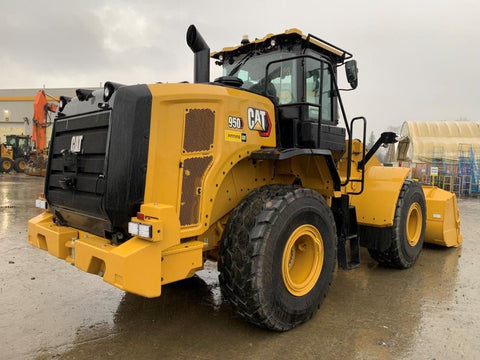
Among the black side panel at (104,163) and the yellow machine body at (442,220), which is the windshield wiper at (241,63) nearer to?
the black side panel at (104,163)

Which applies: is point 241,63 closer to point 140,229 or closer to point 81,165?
point 81,165

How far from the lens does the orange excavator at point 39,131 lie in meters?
20.2

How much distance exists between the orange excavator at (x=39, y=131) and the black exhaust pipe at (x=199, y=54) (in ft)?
57.4

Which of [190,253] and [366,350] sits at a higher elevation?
[190,253]

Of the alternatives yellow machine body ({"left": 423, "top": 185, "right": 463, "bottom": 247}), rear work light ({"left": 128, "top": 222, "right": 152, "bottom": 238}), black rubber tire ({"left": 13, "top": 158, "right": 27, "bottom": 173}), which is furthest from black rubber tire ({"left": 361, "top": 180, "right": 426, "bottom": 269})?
black rubber tire ({"left": 13, "top": 158, "right": 27, "bottom": 173})

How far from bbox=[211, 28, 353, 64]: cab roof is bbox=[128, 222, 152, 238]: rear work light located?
8.55 ft

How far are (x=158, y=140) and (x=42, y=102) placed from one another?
20495 mm

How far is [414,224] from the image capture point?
576 centimetres

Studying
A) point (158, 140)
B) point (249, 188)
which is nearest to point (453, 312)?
point (249, 188)

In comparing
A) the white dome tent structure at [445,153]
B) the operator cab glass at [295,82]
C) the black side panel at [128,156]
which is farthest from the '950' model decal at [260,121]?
the white dome tent structure at [445,153]

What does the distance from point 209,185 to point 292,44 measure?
6.92 feet

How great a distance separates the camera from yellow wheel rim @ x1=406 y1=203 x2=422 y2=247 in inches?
220

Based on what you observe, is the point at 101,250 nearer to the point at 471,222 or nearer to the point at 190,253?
the point at 190,253

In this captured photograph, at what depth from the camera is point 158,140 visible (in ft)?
9.43
